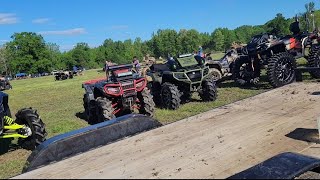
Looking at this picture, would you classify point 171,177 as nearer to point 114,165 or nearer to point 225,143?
point 114,165

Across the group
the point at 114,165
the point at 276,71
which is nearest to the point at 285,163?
the point at 114,165

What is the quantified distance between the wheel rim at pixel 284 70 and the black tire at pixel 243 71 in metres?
1.49

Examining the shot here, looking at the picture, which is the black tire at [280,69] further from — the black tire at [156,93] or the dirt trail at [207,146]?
the dirt trail at [207,146]

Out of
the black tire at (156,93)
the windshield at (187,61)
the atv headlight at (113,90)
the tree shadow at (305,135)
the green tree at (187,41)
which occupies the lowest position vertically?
the black tire at (156,93)

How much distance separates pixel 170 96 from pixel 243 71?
422 cm

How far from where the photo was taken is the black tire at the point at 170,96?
1112 cm

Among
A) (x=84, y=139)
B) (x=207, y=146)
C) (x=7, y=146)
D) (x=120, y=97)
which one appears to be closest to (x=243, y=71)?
(x=120, y=97)

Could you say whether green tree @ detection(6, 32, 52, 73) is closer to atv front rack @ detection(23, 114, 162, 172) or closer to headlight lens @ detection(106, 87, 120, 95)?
headlight lens @ detection(106, 87, 120, 95)

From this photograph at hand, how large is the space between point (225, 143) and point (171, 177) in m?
0.73

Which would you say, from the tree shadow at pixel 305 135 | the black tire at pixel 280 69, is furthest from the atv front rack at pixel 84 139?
the black tire at pixel 280 69

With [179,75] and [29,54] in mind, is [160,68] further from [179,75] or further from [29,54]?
[29,54]

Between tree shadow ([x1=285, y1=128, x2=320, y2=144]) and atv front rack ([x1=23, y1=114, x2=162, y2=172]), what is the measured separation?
1299mm

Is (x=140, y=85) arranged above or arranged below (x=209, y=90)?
above

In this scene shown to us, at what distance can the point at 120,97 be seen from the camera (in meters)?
10.1
